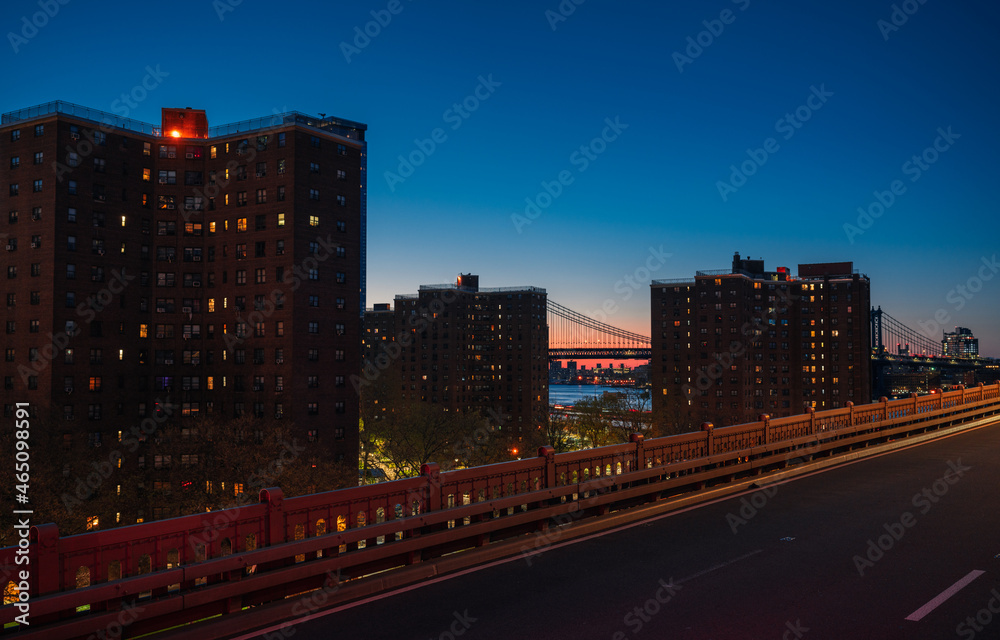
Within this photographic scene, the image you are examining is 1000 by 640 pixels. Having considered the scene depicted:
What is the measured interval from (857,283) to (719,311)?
93.4 ft

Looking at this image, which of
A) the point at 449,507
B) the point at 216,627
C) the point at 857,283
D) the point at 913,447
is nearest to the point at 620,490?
the point at 449,507

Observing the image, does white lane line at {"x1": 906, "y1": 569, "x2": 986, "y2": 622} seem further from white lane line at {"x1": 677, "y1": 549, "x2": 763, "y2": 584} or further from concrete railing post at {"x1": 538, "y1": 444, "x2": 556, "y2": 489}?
concrete railing post at {"x1": 538, "y1": 444, "x2": 556, "y2": 489}

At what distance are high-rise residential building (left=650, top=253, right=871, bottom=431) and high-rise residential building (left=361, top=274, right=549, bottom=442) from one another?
32.1 metres

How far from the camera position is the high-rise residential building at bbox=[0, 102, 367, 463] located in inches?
2625

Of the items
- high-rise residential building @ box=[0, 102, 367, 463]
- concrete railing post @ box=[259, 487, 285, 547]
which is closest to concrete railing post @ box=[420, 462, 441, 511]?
concrete railing post @ box=[259, 487, 285, 547]

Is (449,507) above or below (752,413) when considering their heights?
above

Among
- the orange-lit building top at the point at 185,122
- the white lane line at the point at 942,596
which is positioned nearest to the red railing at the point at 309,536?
the white lane line at the point at 942,596

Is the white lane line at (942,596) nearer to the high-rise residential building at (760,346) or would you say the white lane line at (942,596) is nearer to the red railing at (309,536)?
the red railing at (309,536)

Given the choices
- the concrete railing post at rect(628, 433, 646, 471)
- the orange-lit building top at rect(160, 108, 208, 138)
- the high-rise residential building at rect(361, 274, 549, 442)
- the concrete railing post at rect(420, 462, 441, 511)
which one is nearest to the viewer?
the concrete railing post at rect(420, 462, 441, 511)

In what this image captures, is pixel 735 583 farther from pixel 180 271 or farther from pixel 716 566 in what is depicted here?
pixel 180 271

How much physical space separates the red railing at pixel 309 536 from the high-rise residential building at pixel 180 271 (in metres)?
58.0

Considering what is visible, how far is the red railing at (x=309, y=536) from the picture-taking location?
273 inches

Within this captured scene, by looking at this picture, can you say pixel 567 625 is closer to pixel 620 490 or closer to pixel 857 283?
pixel 620 490

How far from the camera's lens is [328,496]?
359 inches
